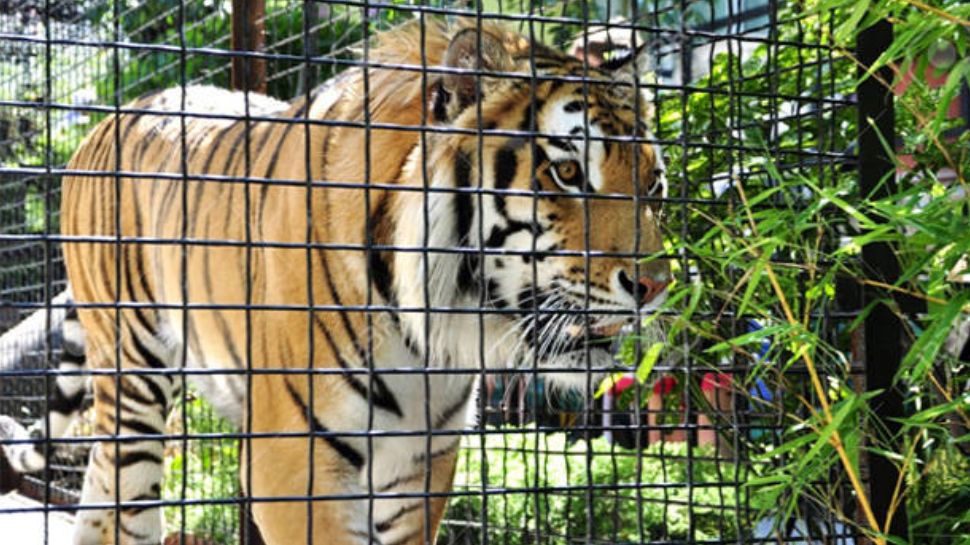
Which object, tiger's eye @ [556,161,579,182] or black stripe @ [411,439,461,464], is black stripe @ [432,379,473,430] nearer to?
black stripe @ [411,439,461,464]

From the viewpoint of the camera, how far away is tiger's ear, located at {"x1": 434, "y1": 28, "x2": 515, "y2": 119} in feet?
8.20

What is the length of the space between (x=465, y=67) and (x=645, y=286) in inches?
24.1

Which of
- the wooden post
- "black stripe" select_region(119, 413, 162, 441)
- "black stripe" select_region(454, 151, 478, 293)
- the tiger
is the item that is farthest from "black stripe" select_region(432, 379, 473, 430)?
the wooden post

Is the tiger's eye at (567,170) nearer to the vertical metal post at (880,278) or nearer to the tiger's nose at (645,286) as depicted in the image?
the tiger's nose at (645,286)

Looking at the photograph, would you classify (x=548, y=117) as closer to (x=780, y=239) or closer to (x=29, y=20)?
(x=780, y=239)

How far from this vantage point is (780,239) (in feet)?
6.72

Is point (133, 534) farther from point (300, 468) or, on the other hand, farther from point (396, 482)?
point (300, 468)

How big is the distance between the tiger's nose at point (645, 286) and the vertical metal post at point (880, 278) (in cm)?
44

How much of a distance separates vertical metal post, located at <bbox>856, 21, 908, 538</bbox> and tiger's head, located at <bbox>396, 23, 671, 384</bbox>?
45 centimetres

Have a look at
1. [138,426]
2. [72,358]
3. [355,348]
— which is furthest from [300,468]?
[72,358]

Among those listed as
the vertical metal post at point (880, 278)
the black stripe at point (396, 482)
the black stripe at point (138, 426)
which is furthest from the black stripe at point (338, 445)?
the black stripe at point (138, 426)

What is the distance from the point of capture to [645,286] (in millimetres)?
2412

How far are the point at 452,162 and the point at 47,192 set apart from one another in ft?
3.52

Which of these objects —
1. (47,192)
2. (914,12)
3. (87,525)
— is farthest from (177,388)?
(914,12)
